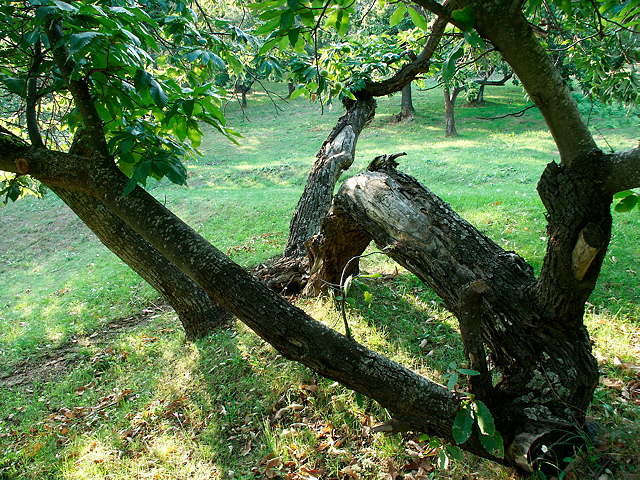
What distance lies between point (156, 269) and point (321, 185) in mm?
2547

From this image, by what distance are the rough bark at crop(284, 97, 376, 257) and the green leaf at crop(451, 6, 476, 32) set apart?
15.3 ft

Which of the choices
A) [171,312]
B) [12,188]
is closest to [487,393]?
[12,188]

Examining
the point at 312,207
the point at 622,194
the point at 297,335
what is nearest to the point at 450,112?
the point at 312,207

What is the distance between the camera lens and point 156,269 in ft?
18.0

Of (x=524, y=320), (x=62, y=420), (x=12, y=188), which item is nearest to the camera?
(x=524, y=320)

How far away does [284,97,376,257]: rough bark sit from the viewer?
254 inches

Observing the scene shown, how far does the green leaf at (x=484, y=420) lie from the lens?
7.35 feet

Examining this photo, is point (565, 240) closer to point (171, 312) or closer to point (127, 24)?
point (127, 24)

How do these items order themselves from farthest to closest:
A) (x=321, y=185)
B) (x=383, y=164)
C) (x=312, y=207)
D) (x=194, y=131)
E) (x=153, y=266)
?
(x=321, y=185) < (x=312, y=207) < (x=153, y=266) < (x=383, y=164) < (x=194, y=131)

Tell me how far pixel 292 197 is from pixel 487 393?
40.8 feet

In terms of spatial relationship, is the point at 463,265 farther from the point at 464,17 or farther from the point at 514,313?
the point at 464,17

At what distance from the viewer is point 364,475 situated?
307cm

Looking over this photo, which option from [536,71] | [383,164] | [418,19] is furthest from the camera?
[383,164]

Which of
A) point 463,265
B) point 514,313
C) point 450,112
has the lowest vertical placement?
point 514,313
